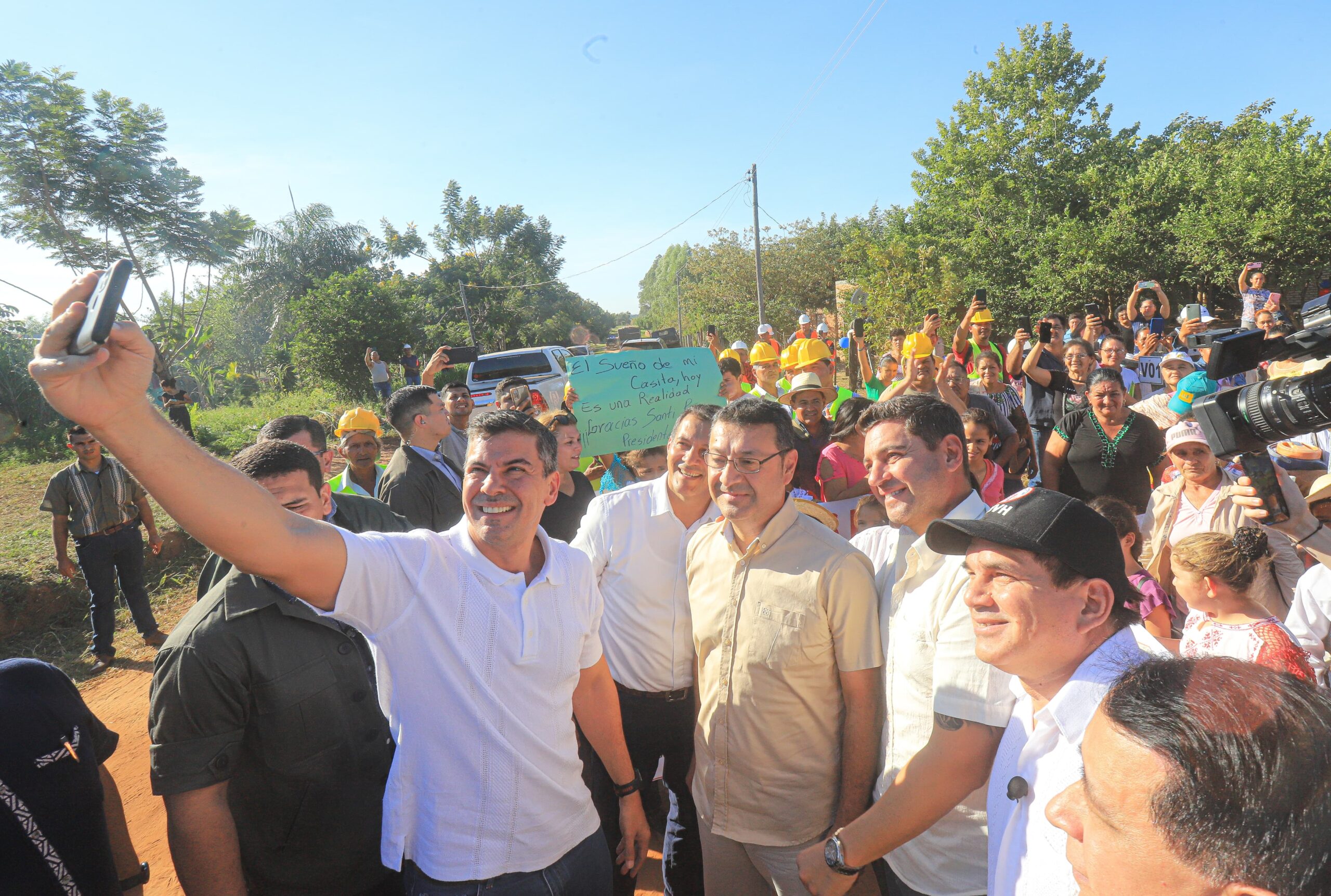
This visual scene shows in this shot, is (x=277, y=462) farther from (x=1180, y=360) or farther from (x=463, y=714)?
(x=1180, y=360)

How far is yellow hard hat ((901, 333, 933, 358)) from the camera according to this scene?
550 centimetres

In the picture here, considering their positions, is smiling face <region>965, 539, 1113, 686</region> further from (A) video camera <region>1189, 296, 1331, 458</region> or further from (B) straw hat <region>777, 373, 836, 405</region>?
(B) straw hat <region>777, 373, 836, 405</region>

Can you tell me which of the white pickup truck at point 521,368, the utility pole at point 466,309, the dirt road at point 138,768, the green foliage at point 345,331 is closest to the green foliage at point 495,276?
the utility pole at point 466,309

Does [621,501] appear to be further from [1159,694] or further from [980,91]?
[980,91]

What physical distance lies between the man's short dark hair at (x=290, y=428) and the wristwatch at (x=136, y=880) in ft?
6.23

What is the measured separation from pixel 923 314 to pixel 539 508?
18694mm

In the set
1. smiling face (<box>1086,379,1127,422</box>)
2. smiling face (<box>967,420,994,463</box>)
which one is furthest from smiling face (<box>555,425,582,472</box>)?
smiling face (<box>1086,379,1127,422</box>)

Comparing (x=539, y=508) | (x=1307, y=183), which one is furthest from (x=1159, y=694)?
(x=1307, y=183)

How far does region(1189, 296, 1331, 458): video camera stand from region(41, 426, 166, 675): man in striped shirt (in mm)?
6770

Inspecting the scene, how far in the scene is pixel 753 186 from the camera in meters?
22.7

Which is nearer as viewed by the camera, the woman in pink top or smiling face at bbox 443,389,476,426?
the woman in pink top

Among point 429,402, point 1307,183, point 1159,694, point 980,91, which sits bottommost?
point 1159,694

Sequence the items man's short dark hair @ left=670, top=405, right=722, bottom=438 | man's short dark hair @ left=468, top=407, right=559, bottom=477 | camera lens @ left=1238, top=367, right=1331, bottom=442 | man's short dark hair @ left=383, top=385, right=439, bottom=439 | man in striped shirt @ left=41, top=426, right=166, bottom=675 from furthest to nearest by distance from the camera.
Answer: man in striped shirt @ left=41, top=426, right=166, bottom=675 → man's short dark hair @ left=383, top=385, right=439, bottom=439 → man's short dark hair @ left=670, top=405, right=722, bottom=438 → man's short dark hair @ left=468, top=407, right=559, bottom=477 → camera lens @ left=1238, top=367, right=1331, bottom=442

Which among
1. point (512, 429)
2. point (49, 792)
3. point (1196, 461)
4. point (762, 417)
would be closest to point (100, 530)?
point (49, 792)
